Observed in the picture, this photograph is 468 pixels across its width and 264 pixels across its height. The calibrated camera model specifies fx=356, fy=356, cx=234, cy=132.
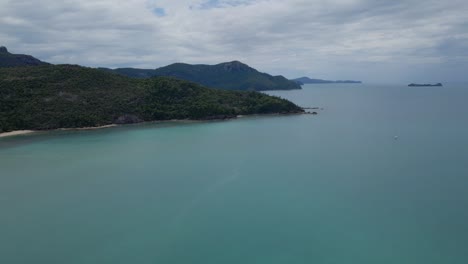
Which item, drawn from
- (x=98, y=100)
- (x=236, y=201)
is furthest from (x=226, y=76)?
(x=236, y=201)

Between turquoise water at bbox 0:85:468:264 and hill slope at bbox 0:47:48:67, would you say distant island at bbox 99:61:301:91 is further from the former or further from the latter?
turquoise water at bbox 0:85:468:264

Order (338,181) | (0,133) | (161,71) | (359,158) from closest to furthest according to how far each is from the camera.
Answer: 1. (338,181)
2. (359,158)
3. (0,133)
4. (161,71)

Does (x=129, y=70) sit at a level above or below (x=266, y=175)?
above

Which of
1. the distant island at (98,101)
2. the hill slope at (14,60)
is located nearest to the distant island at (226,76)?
the hill slope at (14,60)

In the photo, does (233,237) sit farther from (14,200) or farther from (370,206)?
(14,200)

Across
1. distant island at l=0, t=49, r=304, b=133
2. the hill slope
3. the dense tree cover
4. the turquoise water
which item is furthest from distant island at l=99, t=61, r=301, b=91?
the turquoise water

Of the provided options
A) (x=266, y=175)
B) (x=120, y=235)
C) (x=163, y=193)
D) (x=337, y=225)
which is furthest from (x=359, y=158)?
(x=120, y=235)
